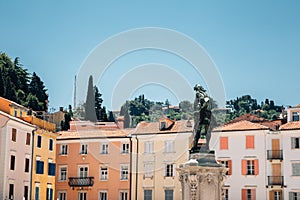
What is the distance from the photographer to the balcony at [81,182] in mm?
67438

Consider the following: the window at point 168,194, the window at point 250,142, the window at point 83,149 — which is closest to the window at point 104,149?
the window at point 83,149

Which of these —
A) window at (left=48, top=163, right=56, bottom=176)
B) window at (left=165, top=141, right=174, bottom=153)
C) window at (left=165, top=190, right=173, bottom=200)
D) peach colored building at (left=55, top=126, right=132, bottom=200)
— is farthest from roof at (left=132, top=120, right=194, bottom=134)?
window at (left=48, top=163, right=56, bottom=176)

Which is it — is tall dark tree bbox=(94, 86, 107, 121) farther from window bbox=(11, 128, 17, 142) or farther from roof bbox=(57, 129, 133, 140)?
window bbox=(11, 128, 17, 142)

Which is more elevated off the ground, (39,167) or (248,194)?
(39,167)

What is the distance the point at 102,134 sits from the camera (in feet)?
229

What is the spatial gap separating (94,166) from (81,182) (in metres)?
2.28

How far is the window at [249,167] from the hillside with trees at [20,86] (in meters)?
37.7

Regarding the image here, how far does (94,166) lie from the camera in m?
68.1

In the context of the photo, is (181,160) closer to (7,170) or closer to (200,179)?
(7,170)

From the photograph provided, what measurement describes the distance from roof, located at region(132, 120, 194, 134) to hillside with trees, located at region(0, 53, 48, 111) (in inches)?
1006

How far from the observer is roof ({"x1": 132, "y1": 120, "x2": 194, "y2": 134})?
6581 cm

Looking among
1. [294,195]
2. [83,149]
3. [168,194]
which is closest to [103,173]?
[83,149]

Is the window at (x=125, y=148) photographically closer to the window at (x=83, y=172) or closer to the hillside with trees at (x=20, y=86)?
the window at (x=83, y=172)

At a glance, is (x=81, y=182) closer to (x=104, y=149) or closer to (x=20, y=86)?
(x=104, y=149)
